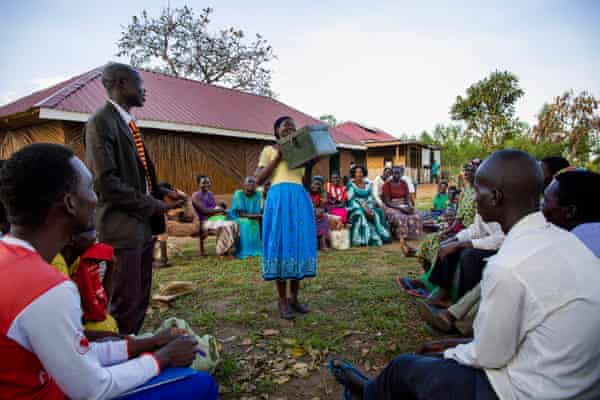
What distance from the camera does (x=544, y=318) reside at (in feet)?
3.65

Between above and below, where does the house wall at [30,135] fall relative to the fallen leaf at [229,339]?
above

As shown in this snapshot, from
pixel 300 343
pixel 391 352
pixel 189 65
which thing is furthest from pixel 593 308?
pixel 189 65

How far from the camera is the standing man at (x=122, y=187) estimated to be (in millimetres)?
2236

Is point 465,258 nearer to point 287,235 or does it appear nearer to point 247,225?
point 287,235

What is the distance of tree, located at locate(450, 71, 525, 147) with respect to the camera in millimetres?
24219

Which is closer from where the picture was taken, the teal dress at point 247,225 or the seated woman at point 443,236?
the seated woman at point 443,236

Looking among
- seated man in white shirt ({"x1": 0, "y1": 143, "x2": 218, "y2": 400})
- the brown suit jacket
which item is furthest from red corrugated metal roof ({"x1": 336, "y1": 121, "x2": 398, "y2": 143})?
seated man in white shirt ({"x1": 0, "y1": 143, "x2": 218, "y2": 400})

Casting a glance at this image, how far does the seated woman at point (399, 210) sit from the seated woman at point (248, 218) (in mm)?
3061

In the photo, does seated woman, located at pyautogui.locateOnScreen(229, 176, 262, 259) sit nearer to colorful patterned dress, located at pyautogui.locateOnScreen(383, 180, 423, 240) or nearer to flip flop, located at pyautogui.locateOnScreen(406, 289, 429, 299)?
colorful patterned dress, located at pyautogui.locateOnScreen(383, 180, 423, 240)

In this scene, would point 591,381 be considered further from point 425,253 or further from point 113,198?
point 425,253

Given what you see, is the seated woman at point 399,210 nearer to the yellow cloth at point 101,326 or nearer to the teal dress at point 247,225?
the teal dress at point 247,225

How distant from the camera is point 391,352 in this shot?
284 centimetres

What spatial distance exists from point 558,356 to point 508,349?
5.4 inches

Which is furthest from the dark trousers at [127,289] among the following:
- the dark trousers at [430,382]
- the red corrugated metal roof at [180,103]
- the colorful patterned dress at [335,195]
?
the red corrugated metal roof at [180,103]
